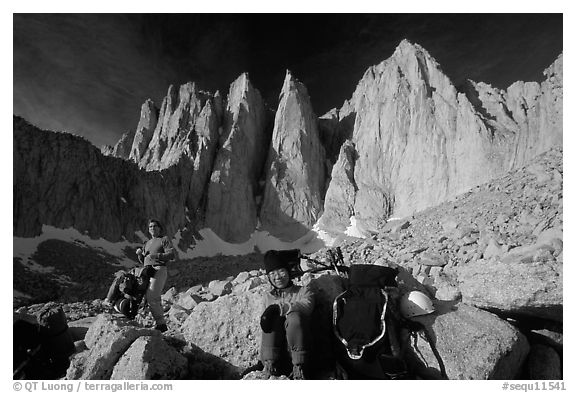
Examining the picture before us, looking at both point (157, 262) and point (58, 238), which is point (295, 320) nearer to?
point (157, 262)

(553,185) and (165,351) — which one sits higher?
(553,185)

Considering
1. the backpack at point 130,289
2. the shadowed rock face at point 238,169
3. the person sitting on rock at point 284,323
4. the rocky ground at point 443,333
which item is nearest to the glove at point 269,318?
the person sitting on rock at point 284,323

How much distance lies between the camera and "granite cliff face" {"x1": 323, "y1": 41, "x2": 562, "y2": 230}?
152ft

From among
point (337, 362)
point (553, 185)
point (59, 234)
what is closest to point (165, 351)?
point (337, 362)

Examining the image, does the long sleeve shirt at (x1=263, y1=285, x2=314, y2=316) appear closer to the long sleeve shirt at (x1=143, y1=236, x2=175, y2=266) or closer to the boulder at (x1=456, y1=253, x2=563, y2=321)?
the long sleeve shirt at (x1=143, y1=236, x2=175, y2=266)

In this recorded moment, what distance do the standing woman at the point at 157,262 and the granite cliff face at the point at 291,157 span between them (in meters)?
43.8

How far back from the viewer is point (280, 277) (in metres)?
4.00

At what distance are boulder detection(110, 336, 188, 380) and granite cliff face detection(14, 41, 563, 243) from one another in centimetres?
4462

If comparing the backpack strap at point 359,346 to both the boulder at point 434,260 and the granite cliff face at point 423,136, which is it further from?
the granite cliff face at point 423,136

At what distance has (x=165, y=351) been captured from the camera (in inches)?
151

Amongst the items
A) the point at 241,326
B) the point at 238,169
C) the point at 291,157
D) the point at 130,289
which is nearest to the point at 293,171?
the point at 291,157

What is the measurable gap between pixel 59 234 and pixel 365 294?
47918 millimetres

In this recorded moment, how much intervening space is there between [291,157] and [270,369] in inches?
2505
